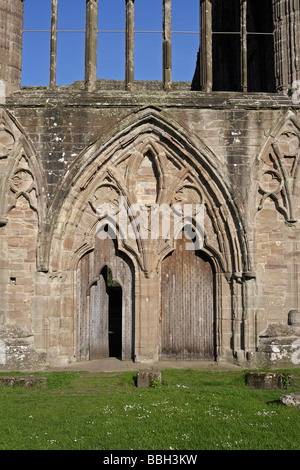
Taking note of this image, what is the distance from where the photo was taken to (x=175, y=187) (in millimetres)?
9109

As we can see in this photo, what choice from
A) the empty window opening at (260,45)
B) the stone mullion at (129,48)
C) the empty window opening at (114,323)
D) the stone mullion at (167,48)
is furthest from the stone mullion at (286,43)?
the empty window opening at (114,323)

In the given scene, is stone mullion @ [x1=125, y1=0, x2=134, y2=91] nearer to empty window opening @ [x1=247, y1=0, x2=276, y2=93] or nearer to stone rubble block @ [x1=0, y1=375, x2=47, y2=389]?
empty window opening @ [x1=247, y1=0, x2=276, y2=93]

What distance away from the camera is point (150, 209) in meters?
9.18

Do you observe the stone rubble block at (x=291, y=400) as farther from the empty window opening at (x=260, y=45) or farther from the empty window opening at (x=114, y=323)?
the empty window opening at (x=260, y=45)

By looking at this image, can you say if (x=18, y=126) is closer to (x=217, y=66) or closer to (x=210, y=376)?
(x=210, y=376)

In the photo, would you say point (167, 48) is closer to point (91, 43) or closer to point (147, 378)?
point (91, 43)

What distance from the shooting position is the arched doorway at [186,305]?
360 inches

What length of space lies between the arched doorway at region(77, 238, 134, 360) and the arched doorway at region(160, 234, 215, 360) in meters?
0.71

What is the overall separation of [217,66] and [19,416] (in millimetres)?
11086

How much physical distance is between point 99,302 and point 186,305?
1.85 m

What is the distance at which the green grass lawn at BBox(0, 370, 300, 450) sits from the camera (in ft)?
14.7

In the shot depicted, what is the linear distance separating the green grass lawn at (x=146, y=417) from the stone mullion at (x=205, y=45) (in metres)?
5.94

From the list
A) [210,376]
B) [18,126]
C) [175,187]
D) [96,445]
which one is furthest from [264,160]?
[96,445]
